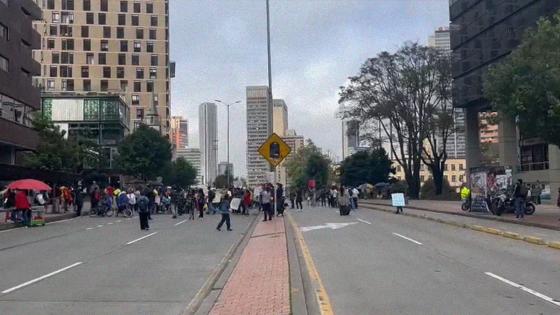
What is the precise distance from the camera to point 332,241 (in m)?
20.5

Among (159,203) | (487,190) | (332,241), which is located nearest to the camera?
(332,241)

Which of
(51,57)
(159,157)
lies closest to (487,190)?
(159,157)

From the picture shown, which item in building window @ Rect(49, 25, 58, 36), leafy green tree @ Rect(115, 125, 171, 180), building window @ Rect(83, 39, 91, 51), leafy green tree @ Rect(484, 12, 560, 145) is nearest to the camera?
leafy green tree @ Rect(484, 12, 560, 145)

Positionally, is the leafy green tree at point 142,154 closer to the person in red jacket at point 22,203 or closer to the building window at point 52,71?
the building window at point 52,71

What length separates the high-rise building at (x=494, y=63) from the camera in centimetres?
5362

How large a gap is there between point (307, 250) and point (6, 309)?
30.1 feet

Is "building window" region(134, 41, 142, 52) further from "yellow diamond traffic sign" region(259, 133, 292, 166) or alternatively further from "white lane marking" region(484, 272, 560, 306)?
"white lane marking" region(484, 272, 560, 306)

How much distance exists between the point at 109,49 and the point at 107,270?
343ft

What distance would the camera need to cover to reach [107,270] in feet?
46.3

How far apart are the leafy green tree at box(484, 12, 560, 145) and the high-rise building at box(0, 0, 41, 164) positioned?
34.3 meters

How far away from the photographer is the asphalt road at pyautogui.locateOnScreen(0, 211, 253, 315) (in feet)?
33.4

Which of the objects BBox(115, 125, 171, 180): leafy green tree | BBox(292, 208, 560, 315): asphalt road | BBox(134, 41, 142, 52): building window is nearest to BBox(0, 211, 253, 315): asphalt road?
BBox(292, 208, 560, 315): asphalt road

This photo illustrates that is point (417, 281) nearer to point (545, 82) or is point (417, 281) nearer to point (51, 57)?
point (545, 82)

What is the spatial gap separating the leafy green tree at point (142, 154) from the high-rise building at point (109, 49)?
31799 mm
